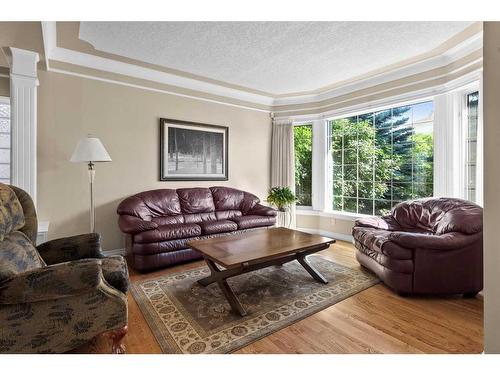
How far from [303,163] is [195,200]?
2.39 meters

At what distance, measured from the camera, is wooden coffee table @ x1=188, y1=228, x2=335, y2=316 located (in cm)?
212

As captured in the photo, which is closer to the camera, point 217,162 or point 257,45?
point 257,45

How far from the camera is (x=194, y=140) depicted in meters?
4.27

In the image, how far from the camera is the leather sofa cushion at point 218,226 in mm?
3441

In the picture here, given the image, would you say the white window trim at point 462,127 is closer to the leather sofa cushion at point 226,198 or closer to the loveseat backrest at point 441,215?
the loveseat backrest at point 441,215

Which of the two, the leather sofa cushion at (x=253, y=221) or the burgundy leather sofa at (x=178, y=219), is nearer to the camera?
the burgundy leather sofa at (x=178, y=219)

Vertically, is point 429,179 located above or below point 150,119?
below

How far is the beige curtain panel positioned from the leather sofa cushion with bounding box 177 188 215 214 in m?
1.59

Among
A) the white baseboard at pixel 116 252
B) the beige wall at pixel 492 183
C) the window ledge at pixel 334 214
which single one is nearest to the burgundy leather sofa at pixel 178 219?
the white baseboard at pixel 116 252

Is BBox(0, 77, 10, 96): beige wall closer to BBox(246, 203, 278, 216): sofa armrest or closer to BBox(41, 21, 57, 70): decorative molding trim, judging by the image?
BBox(41, 21, 57, 70): decorative molding trim

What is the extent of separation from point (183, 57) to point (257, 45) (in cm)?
102

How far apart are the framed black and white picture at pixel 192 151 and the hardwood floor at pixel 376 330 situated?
224 centimetres
